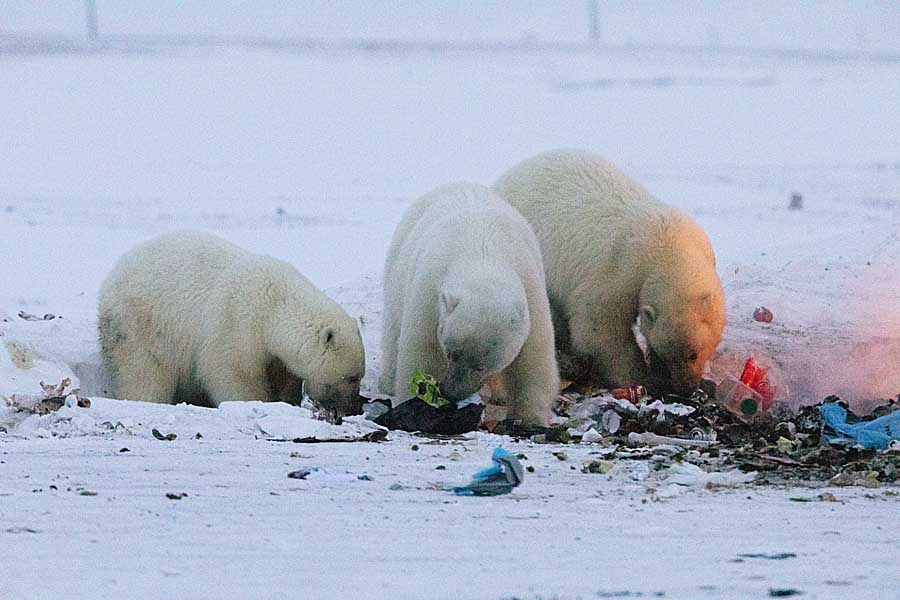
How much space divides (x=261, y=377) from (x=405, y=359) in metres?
1.08

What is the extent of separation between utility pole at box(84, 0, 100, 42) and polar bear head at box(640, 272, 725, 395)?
18642 mm

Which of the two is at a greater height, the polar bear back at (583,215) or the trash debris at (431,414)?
the polar bear back at (583,215)

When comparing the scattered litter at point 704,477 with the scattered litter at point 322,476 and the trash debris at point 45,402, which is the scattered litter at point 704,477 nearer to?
the scattered litter at point 322,476

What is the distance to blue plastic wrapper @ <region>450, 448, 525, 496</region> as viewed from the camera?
17.1ft

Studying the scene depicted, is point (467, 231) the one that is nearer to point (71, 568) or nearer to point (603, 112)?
point (71, 568)

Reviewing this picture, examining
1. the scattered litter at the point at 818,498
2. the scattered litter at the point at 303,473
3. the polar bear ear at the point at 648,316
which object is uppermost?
the scattered litter at the point at 303,473

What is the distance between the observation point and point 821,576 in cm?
399

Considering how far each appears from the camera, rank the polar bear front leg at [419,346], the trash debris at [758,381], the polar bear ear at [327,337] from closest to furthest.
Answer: the polar bear front leg at [419,346] → the polar bear ear at [327,337] → the trash debris at [758,381]

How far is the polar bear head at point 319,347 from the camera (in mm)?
8086

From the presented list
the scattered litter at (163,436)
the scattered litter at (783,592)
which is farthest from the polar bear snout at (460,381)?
the scattered litter at (783,592)

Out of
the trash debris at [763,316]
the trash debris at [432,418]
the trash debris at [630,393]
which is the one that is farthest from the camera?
the trash debris at [763,316]

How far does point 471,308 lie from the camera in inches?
275

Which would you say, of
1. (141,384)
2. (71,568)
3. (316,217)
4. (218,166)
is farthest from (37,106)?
(71,568)

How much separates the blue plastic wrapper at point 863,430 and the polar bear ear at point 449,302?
5.93 ft
